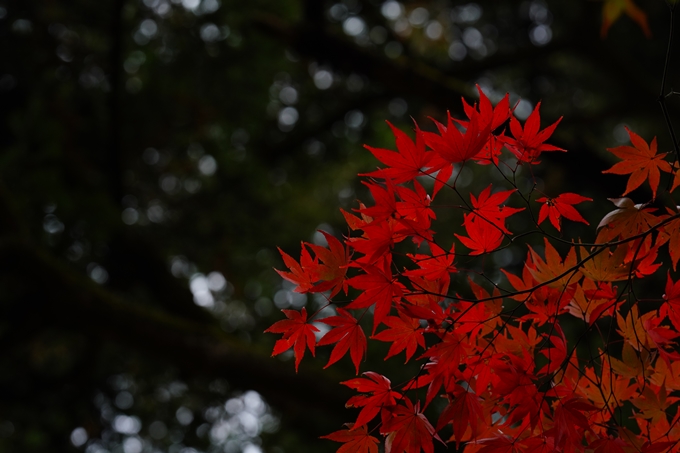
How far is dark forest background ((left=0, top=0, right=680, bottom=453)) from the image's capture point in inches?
104

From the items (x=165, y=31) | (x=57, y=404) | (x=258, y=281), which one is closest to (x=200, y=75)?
(x=165, y=31)

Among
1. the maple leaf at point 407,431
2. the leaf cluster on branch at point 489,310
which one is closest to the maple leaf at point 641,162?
the leaf cluster on branch at point 489,310

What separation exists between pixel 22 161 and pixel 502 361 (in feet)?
9.71

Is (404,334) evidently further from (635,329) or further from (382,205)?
(635,329)

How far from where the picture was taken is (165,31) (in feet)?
12.8

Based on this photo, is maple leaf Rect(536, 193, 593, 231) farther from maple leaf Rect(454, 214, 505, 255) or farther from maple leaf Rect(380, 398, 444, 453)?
maple leaf Rect(380, 398, 444, 453)

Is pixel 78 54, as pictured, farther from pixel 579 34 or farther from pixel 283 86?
pixel 579 34

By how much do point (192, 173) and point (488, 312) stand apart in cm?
371

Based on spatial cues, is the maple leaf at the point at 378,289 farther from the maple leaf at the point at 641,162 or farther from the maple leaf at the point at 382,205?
the maple leaf at the point at 641,162

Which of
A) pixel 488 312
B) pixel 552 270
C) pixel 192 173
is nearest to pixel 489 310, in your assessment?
pixel 488 312

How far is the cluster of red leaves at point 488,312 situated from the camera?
79 centimetres

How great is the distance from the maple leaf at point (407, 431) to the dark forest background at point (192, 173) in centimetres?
154

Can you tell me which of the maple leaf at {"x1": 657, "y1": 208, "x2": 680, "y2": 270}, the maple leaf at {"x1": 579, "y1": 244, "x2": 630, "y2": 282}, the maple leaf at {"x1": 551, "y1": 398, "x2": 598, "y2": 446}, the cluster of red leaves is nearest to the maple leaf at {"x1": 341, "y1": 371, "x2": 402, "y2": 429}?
the cluster of red leaves

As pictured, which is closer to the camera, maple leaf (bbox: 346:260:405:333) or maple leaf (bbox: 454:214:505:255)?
maple leaf (bbox: 346:260:405:333)
